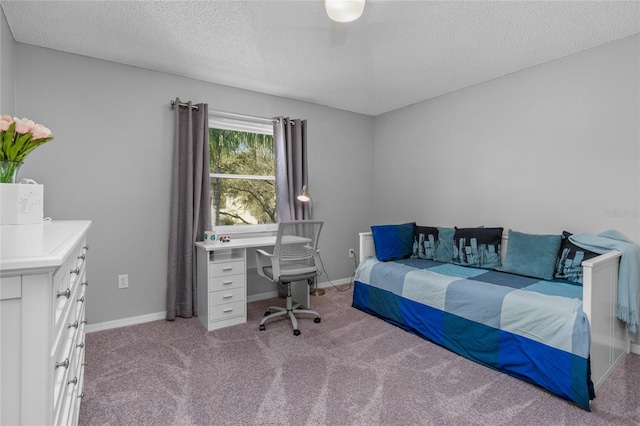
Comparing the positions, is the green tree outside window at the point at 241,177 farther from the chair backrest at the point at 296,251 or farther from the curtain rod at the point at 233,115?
the chair backrest at the point at 296,251

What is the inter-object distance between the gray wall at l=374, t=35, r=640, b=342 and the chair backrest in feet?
5.63

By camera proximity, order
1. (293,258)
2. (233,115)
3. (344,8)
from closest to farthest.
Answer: (344,8)
(293,258)
(233,115)

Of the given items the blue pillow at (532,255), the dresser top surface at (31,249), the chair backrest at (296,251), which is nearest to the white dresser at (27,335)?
the dresser top surface at (31,249)

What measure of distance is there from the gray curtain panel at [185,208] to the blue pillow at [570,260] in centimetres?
313

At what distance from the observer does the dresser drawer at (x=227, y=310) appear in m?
2.84

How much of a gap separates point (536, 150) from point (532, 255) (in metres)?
0.97

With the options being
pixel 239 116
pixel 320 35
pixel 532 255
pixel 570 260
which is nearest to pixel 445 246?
pixel 532 255

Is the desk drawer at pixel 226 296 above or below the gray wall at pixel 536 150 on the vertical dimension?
below

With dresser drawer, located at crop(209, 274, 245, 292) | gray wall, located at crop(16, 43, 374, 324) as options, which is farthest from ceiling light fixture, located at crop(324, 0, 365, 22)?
dresser drawer, located at crop(209, 274, 245, 292)

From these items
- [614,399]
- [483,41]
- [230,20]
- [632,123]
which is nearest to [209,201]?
[230,20]

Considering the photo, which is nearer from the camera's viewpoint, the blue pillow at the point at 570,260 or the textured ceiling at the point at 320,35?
the textured ceiling at the point at 320,35

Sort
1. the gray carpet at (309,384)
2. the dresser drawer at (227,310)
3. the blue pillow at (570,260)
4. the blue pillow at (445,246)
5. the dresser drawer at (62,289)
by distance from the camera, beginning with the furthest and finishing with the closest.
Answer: the blue pillow at (445,246)
the dresser drawer at (227,310)
the blue pillow at (570,260)
the gray carpet at (309,384)
the dresser drawer at (62,289)

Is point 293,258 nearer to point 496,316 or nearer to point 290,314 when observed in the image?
point 290,314

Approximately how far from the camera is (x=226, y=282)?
2.92 m
